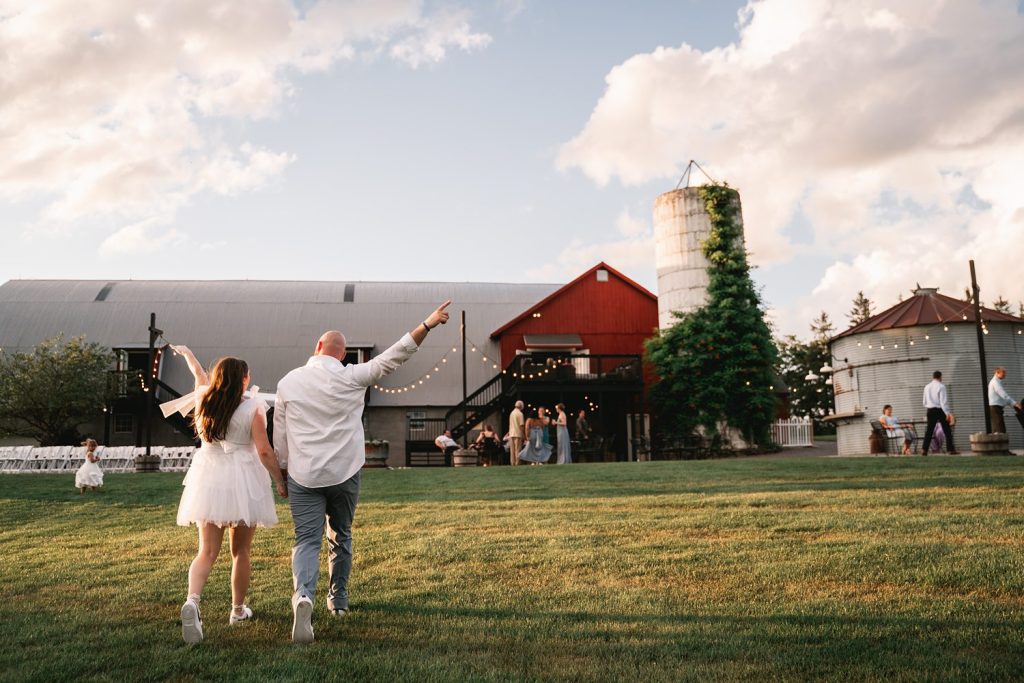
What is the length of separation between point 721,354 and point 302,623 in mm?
27308

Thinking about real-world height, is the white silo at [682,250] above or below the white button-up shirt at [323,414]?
above

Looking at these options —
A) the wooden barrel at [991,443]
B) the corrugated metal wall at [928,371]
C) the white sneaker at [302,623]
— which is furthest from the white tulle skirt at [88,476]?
the corrugated metal wall at [928,371]

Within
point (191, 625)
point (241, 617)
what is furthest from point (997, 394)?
point (191, 625)

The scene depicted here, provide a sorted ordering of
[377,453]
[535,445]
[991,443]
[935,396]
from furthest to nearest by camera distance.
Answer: [377,453] < [535,445] < [935,396] < [991,443]

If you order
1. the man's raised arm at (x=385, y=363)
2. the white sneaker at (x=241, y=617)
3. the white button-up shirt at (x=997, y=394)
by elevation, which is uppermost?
the white button-up shirt at (x=997, y=394)

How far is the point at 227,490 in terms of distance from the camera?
5770 mm

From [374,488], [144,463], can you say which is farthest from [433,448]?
[374,488]

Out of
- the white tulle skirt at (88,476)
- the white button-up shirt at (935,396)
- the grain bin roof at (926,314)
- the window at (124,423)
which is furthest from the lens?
the window at (124,423)

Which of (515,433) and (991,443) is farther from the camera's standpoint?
(515,433)

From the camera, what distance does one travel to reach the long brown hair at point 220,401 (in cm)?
577

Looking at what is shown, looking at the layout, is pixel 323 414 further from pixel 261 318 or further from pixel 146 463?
pixel 261 318

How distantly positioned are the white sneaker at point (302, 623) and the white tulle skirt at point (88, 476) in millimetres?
11454

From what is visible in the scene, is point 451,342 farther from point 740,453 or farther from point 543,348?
point 740,453

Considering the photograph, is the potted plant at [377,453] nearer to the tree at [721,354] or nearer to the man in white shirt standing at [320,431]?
the tree at [721,354]
